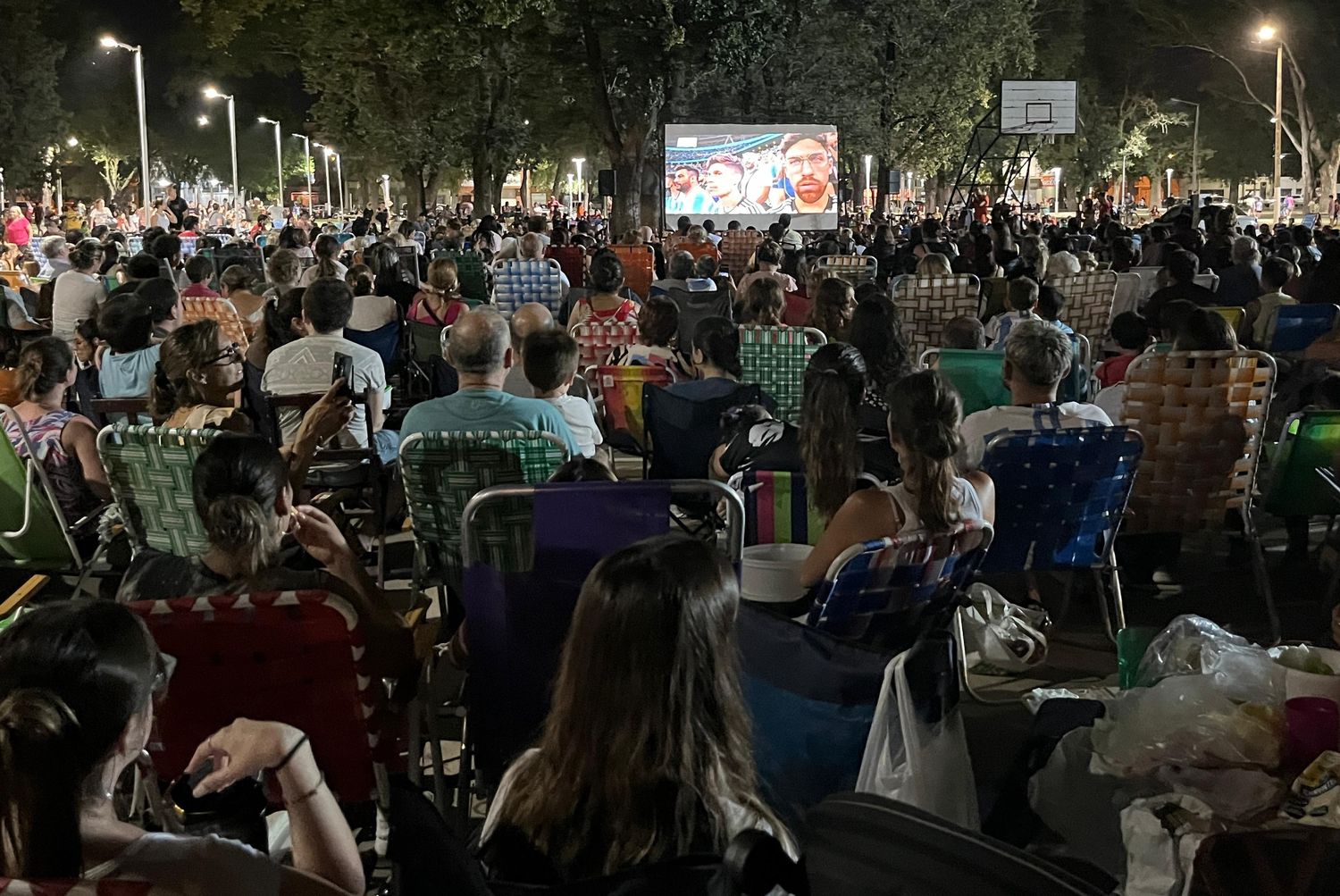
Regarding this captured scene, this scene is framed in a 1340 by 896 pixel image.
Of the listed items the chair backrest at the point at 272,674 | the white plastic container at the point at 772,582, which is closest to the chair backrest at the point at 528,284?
the white plastic container at the point at 772,582

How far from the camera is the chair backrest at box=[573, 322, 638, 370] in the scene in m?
10.0

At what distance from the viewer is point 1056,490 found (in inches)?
222

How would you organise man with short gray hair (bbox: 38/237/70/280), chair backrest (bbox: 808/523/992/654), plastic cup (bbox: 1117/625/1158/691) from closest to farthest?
chair backrest (bbox: 808/523/992/654) < plastic cup (bbox: 1117/625/1158/691) < man with short gray hair (bbox: 38/237/70/280)

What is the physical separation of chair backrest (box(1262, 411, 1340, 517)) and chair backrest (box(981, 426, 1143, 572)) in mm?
1116

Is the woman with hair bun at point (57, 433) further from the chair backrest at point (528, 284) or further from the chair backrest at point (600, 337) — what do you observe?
the chair backrest at point (528, 284)

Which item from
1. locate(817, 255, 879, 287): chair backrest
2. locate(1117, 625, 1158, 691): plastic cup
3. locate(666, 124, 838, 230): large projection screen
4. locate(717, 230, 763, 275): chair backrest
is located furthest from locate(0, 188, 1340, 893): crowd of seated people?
locate(666, 124, 838, 230): large projection screen

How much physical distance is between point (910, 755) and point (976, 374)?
4.72m

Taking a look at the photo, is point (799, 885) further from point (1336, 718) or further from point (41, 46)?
point (41, 46)

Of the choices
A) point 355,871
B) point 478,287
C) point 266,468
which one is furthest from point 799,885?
point 478,287

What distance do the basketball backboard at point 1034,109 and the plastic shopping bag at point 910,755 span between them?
38868 millimetres

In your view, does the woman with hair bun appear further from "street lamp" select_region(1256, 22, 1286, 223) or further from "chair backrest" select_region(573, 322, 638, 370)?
"street lamp" select_region(1256, 22, 1286, 223)

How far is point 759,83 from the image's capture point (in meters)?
34.4

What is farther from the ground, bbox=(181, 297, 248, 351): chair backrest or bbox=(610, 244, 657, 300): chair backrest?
bbox=(610, 244, 657, 300): chair backrest

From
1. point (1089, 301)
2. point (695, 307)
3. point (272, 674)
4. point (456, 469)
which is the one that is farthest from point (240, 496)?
point (1089, 301)
